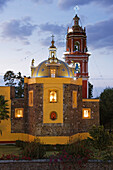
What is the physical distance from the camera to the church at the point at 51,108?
32.0 metres

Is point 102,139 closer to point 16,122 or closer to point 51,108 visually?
point 51,108

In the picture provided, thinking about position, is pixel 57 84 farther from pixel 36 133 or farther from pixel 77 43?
pixel 77 43

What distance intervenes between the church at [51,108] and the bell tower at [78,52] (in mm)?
10303

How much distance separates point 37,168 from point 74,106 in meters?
17.8

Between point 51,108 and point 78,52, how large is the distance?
59.0 feet

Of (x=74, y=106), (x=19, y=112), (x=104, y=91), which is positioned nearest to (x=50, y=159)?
(x=74, y=106)

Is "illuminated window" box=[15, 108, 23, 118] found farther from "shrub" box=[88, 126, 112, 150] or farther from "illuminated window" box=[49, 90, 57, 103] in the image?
"shrub" box=[88, 126, 112, 150]

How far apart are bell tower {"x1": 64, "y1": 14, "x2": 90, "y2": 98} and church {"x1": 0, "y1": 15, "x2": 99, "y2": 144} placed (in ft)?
33.8

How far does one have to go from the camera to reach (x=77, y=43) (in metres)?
48.2

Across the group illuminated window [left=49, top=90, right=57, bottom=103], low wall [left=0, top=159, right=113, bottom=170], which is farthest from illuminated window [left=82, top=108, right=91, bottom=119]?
low wall [left=0, top=159, right=113, bottom=170]

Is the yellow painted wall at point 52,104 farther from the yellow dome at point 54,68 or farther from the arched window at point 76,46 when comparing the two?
the arched window at point 76,46

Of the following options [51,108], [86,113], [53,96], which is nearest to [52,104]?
[51,108]

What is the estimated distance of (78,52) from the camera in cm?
4709

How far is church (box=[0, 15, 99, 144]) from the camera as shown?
32.0m
